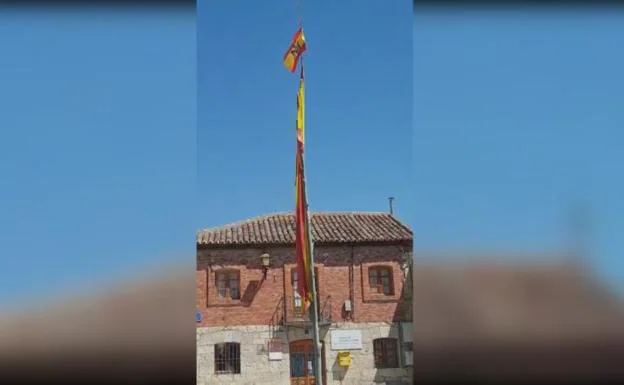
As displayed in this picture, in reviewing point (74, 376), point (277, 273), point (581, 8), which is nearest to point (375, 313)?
point (277, 273)

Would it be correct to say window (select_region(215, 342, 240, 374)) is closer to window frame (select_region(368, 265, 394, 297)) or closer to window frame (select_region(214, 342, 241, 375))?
window frame (select_region(214, 342, 241, 375))

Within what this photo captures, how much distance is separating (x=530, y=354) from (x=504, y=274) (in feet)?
4.73

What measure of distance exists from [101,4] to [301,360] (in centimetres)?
832

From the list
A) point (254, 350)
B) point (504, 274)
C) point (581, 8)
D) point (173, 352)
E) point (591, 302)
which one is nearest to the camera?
point (581, 8)

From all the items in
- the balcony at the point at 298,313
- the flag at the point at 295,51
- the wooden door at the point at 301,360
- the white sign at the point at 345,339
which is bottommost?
the wooden door at the point at 301,360

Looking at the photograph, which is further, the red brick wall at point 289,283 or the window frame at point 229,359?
the red brick wall at point 289,283

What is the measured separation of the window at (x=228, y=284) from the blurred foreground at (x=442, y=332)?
4.05 m

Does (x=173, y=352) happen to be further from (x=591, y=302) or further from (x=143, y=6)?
(x=591, y=302)

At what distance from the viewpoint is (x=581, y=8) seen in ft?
10.5

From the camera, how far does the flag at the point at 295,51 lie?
5315 millimetres

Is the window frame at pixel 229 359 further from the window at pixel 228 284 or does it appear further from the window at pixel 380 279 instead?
the window at pixel 380 279

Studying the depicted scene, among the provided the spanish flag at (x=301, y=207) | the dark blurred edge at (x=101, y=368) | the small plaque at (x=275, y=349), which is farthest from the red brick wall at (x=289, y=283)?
the spanish flag at (x=301, y=207)

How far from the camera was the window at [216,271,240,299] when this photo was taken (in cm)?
1072

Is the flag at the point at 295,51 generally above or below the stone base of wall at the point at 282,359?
above
